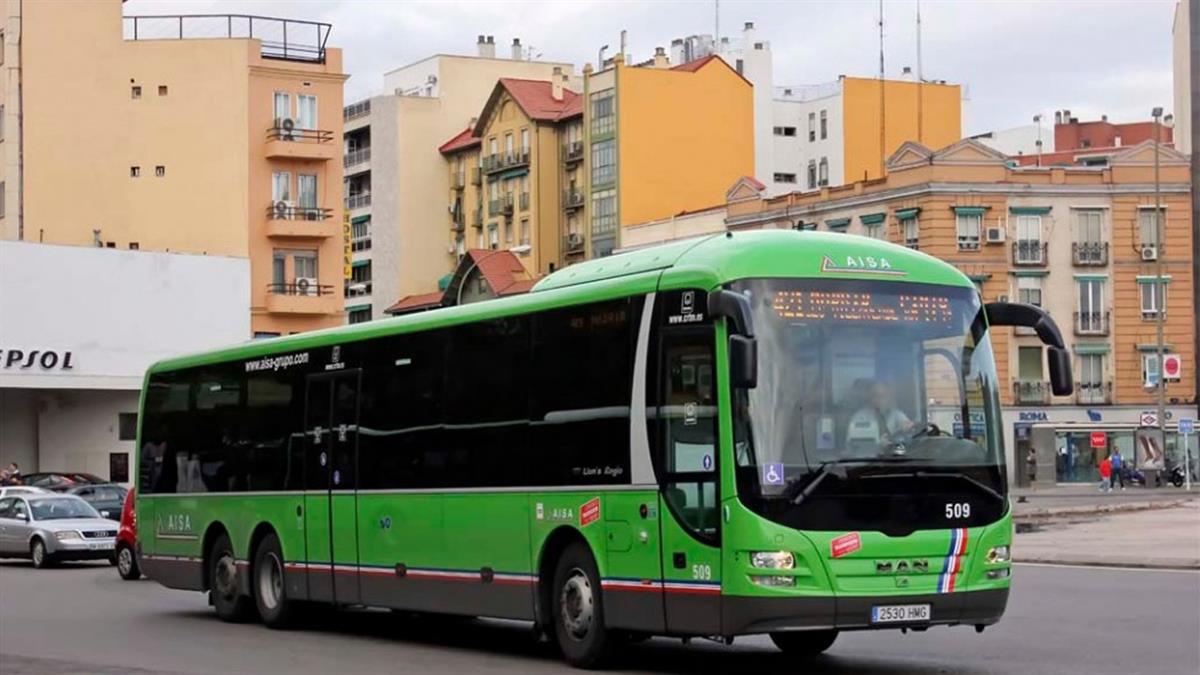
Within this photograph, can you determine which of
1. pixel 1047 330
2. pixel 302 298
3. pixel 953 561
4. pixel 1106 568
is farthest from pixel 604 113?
pixel 953 561

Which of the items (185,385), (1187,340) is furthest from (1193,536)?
(1187,340)

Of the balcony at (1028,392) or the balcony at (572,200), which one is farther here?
the balcony at (572,200)

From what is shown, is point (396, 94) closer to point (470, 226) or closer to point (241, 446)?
point (470, 226)

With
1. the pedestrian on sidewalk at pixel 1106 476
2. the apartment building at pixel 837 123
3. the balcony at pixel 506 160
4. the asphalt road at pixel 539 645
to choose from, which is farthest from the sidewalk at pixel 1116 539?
the balcony at pixel 506 160

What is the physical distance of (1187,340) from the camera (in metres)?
82.6

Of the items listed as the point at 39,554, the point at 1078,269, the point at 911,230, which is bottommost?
the point at 39,554

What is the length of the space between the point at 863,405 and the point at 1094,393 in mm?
71394

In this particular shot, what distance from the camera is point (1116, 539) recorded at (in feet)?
115

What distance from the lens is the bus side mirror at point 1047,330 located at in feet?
49.9

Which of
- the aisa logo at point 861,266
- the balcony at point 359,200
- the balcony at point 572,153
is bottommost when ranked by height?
the aisa logo at point 861,266

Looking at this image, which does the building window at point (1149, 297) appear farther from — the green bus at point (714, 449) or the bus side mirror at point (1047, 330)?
the bus side mirror at point (1047, 330)

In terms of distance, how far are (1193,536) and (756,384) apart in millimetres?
22720

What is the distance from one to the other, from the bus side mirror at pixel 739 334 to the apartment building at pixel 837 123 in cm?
8694

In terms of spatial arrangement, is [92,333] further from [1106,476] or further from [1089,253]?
[1089,253]
